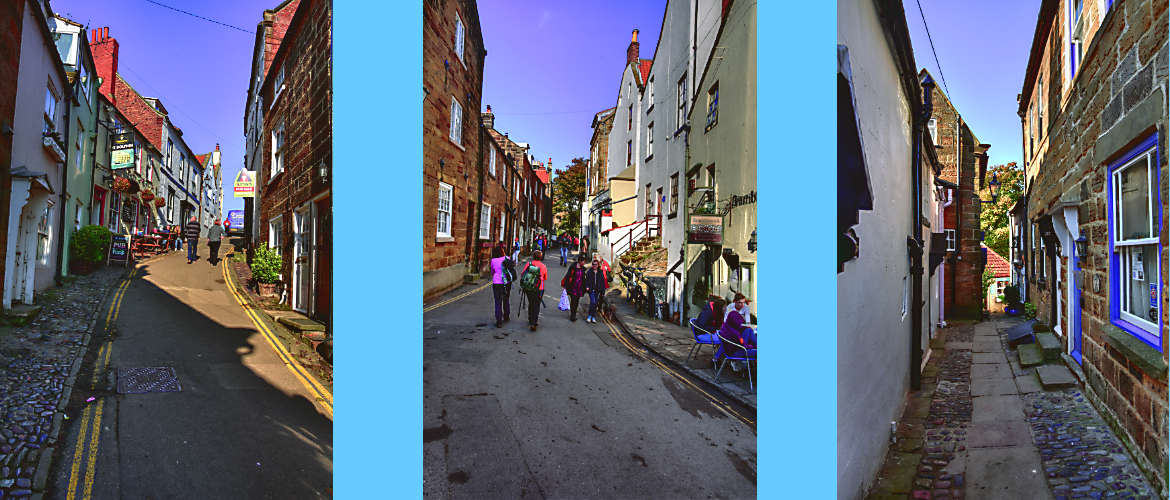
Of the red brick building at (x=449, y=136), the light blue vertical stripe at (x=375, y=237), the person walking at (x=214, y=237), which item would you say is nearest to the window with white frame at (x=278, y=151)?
the person walking at (x=214, y=237)

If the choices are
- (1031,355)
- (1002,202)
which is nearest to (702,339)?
(1031,355)

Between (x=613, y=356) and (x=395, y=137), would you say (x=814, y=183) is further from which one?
(x=395, y=137)

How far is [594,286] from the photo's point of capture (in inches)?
81.9

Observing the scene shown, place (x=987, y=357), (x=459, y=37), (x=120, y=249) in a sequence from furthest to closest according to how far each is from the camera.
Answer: (x=987, y=357), (x=459, y=37), (x=120, y=249)

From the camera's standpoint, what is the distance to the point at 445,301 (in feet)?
5.63

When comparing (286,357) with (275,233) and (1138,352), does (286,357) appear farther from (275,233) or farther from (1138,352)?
(1138,352)

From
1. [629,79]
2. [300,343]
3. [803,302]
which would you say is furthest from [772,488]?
[300,343]

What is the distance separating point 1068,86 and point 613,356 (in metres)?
3.66

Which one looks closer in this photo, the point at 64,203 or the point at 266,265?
the point at 64,203

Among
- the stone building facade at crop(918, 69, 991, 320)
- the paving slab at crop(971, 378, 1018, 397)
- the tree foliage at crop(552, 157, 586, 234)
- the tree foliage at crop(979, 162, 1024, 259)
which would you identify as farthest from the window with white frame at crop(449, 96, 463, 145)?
the stone building facade at crop(918, 69, 991, 320)

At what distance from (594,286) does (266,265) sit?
63.3 inches

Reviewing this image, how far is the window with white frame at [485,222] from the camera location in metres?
1.95

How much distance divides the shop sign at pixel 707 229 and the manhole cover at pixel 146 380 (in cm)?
215

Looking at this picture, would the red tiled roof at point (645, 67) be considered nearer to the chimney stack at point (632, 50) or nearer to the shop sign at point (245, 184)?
the chimney stack at point (632, 50)
